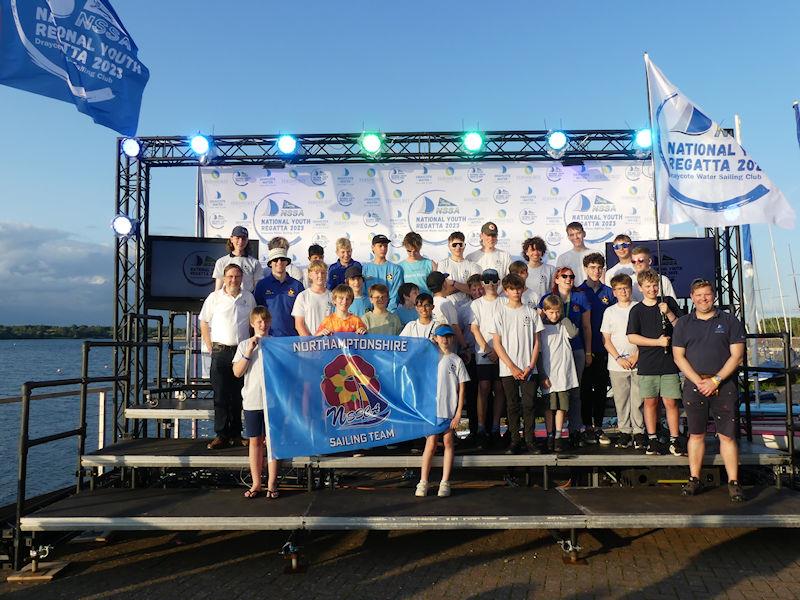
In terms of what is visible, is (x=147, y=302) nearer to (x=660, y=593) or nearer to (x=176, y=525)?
(x=176, y=525)

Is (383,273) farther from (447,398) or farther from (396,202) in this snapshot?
(396,202)

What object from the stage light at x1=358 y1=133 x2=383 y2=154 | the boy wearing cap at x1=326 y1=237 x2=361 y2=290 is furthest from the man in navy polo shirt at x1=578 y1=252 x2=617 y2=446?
the stage light at x1=358 y1=133 x2=383 y2=154

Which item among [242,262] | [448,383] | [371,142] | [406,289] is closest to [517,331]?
[448,383]

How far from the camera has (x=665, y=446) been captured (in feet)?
18.0

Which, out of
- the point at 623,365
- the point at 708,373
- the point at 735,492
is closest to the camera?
the point at 735,492

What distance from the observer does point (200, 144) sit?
9859 millimetres

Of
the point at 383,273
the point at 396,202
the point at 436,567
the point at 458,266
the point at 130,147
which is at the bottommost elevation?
the point at 436,567

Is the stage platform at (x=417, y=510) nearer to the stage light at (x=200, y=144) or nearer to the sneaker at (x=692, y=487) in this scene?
the sneaker at (x=692, y=487)

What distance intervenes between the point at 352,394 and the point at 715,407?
127 inches

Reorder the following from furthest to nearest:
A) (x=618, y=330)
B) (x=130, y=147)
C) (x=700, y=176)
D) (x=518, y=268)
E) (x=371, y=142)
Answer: (x=371, y=142) < (x=130, y=147) < (x=700, y=176) < (x=518, y=268) < (x=618, y=330)

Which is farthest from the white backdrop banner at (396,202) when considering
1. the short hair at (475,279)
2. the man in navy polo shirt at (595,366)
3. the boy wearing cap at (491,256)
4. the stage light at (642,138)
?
the short hair at (475,279)

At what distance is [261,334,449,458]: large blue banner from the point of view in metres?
5.04

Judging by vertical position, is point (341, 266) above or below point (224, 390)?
above

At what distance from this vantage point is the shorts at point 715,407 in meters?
4.89
